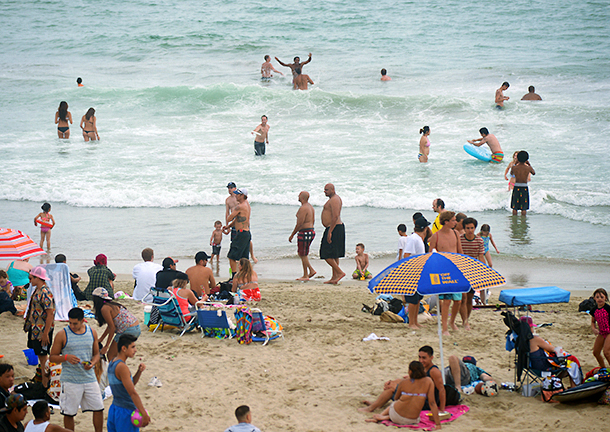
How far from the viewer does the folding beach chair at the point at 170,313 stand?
7.01 metres

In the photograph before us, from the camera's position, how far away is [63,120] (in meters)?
19.6

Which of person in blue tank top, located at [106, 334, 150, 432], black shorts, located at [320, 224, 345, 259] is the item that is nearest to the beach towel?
person in blue tank top, located at [106, 334, 150, 432]

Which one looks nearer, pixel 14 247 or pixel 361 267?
pixel 14 247

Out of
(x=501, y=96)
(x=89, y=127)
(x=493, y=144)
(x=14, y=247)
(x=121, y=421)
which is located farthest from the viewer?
(x=501, y=96)

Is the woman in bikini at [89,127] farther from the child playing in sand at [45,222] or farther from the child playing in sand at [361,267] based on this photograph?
the child playing in sand at [361,267]

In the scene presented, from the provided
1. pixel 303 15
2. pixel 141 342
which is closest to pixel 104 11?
pixel 303 15

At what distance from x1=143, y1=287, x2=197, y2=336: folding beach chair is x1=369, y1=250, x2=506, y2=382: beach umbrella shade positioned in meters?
2.72

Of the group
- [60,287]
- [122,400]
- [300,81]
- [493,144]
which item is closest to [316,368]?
Result: [122,400]

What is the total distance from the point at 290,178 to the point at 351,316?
877cm

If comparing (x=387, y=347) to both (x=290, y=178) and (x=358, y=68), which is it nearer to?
(x=290, y=178)

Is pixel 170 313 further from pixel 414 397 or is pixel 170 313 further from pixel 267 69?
pixel 267 69

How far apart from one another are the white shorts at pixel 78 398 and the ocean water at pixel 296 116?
653 centimetres

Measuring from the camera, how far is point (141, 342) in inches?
268

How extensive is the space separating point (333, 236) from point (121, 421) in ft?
18.7
